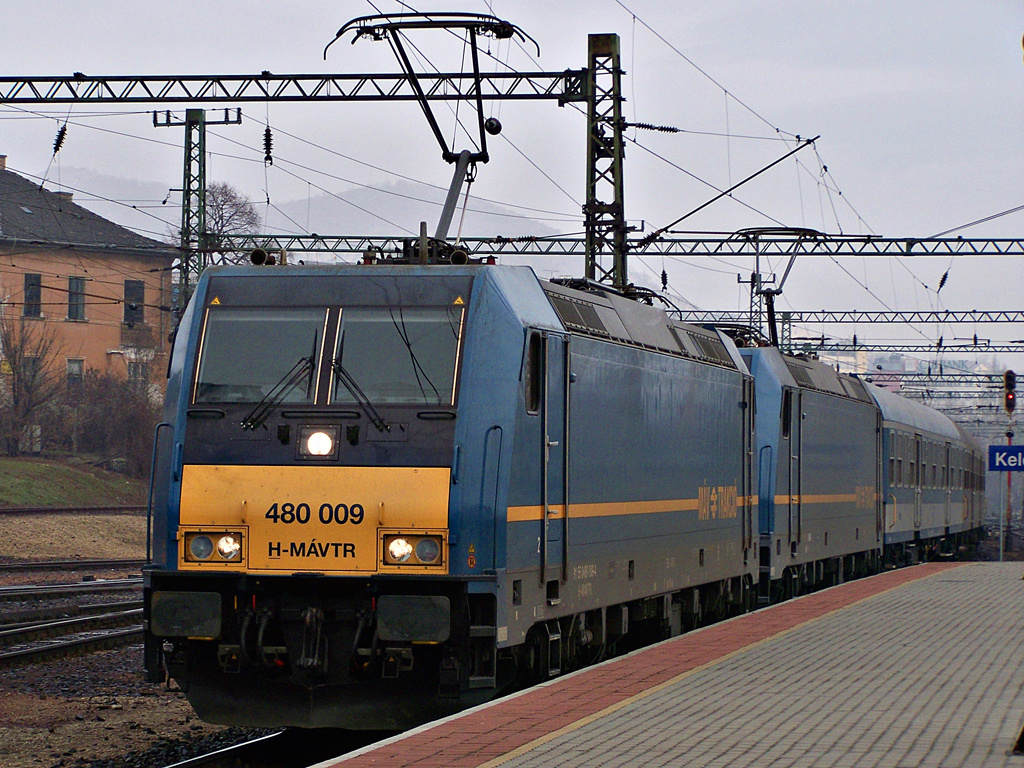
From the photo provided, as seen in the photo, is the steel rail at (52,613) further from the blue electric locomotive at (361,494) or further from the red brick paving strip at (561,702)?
the red brick paving strip at (561,702)

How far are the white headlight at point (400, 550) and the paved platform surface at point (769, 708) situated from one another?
1149mm

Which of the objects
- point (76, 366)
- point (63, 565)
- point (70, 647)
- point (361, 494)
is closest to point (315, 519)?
point (361, 494)

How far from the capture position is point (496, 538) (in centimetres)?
965

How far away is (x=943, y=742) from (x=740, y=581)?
373 inches

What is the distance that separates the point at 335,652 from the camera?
9.64 meters

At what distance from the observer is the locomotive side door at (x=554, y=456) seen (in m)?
10.6

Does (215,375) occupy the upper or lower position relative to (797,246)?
lower

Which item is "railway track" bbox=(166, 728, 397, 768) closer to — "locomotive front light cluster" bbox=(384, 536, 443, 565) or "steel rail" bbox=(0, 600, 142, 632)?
"locomotive front light cluster" bbox=(384, 536, 443, 565)

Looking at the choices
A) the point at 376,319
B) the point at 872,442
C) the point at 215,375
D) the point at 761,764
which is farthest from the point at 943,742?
the point at 872,442

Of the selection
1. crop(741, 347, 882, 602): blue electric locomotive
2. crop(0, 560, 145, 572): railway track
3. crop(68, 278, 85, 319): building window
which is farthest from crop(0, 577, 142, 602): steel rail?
crop(68, 278, 85, 319): building window

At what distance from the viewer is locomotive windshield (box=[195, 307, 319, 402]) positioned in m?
10.1

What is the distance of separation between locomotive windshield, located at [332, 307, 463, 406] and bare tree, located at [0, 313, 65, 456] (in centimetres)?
3811

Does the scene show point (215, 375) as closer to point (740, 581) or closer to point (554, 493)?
point (554, 493)

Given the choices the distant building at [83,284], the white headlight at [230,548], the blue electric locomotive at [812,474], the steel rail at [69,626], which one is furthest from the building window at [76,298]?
the white headlight at [230,548]
